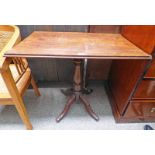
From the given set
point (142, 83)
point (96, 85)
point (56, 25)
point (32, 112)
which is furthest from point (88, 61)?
point (32, 112)

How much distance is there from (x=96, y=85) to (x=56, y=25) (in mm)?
868

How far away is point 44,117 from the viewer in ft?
4.23

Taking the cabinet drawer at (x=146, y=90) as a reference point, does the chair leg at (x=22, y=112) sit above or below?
below

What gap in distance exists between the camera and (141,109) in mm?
1121

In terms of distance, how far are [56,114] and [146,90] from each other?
0.85 metres

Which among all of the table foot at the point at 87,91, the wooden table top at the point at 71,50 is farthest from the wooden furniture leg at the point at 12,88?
the table foot at the point at 87,91

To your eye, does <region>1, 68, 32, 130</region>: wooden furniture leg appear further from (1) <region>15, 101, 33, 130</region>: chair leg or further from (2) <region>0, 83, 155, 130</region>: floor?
(2) <region>0, 83, 155, 130</region>: floor

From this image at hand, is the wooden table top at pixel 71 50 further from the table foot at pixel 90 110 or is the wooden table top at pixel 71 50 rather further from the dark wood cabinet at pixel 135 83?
the table foot at pixel 90 110

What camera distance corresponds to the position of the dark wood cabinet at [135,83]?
83cm

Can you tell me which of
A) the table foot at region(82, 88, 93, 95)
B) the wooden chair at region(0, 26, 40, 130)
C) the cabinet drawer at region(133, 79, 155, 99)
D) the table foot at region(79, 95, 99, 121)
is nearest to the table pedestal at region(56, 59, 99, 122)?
the table foot at region(79, 95, 99, 121)

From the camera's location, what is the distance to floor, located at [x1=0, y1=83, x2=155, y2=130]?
1.22 m

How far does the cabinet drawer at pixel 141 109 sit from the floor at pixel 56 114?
13 centimetres

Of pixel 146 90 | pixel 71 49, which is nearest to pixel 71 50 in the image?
pixel 71 49
